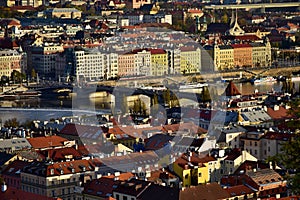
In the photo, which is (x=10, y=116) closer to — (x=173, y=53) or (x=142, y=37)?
(x=173, y=53)

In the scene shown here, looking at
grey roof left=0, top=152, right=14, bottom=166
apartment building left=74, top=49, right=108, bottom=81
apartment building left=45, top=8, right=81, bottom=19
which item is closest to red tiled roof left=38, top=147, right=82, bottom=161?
grey roof left=0, top=152, right=14, bottom=166

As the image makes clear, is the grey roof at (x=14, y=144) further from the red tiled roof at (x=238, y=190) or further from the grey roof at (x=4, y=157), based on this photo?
the red tiled roof at (x=238, y=190)

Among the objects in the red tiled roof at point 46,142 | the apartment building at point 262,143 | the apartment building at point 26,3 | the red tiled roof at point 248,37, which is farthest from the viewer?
the apartment building at point 26,3

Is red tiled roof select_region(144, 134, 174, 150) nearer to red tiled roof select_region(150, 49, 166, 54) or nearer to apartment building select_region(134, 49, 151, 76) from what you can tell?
apartment building select_region(134, 49, 151, 76)

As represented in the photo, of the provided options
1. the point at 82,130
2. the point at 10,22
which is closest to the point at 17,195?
the point at 82,130

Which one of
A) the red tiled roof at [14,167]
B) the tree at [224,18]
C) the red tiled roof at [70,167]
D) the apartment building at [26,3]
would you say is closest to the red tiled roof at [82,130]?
the red tiled roof at [14,167]
